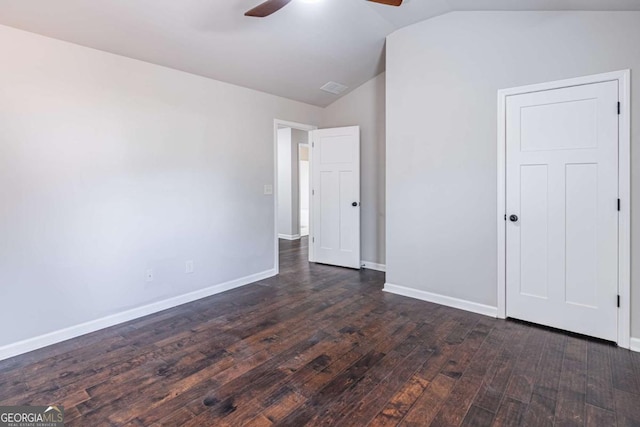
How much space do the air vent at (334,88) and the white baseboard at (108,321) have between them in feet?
9.09

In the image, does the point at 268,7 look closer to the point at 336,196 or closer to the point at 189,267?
the point at 189,267

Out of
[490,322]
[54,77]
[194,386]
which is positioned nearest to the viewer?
[194,386]

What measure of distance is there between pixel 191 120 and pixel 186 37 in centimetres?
84

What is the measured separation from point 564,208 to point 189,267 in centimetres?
361

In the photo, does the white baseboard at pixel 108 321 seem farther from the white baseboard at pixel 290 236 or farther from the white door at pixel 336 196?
the white baseboard at pixel 290 236

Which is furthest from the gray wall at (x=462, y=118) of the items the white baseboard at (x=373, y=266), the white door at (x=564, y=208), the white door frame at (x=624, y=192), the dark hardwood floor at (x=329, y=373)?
the white baseboard at (x=373, y=266)

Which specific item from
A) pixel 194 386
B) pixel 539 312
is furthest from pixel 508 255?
pixel 194 386

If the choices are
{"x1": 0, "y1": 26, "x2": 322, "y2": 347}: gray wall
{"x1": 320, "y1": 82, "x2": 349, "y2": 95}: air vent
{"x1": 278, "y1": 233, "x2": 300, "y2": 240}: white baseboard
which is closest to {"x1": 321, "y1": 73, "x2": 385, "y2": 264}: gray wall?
{"x1": 320, "y1": 82, "x2": 349, "y2": 95}: air vent

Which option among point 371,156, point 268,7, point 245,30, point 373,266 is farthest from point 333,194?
point 268,7

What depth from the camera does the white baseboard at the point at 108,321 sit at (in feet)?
8.29

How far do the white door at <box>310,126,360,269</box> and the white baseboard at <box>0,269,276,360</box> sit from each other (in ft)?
4.77

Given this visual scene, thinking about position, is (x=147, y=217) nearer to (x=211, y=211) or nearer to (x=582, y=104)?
(x=211, y=211)

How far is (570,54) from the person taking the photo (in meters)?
2.71

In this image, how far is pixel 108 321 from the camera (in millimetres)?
2992
